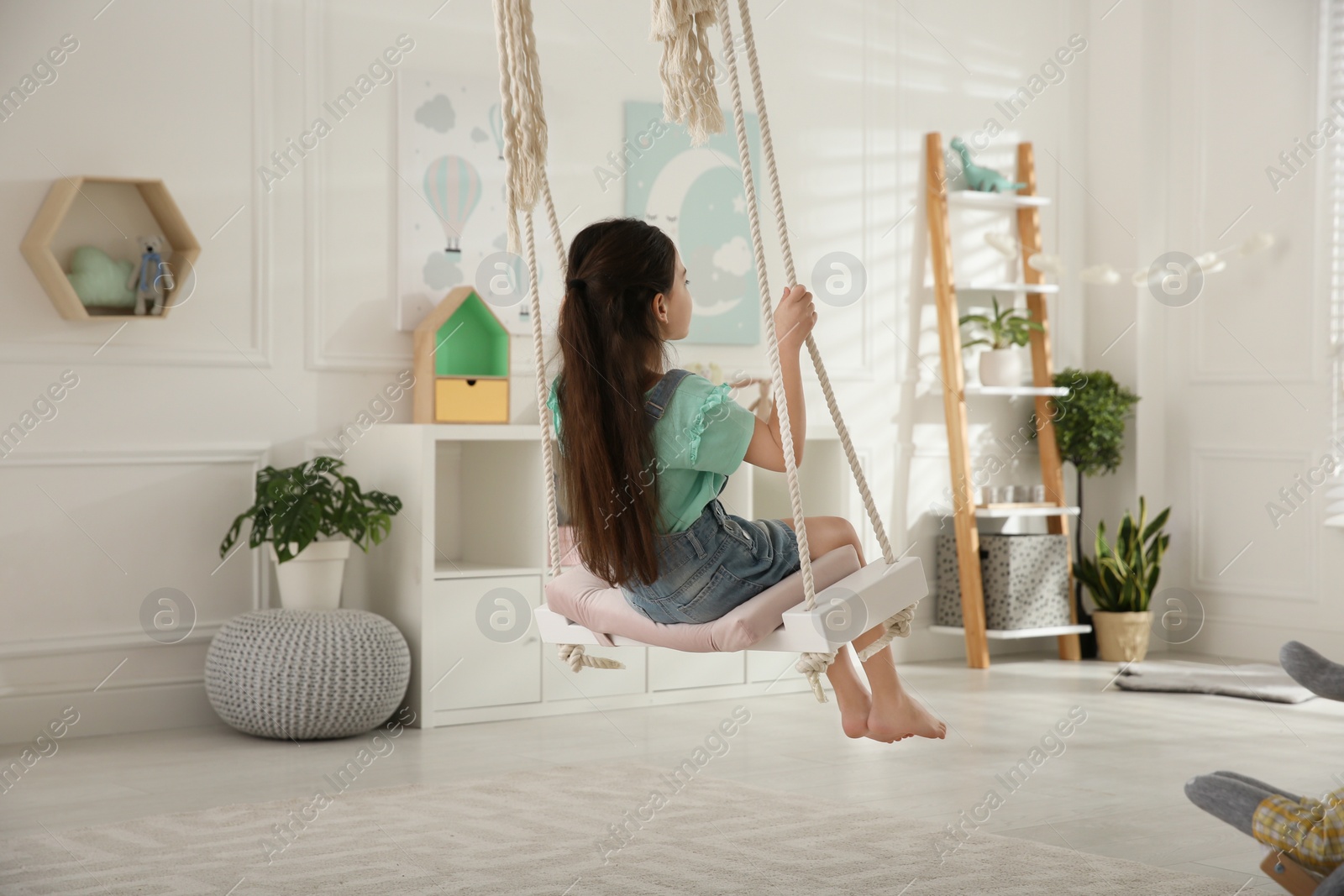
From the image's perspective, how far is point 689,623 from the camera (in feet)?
7.20

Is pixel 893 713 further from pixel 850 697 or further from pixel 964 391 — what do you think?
pixel 964 391

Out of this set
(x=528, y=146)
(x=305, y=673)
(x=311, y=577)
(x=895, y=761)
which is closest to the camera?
(x=528, y=146)

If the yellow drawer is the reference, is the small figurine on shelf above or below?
above

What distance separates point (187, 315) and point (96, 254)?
320mm

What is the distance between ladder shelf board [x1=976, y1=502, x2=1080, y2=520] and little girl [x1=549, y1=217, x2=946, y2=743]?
3.21 metres

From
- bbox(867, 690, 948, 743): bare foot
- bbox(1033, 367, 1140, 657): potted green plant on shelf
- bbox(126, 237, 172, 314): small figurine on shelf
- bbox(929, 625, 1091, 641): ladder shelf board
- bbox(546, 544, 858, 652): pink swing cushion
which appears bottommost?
bbox(929, 625, 1091, 641): ladder shelf board

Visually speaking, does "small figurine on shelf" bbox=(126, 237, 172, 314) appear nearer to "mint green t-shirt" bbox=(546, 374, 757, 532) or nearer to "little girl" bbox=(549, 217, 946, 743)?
"little girl" bbox=(549, 217, 946, 743)

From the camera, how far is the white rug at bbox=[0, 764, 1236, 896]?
99.8 inches

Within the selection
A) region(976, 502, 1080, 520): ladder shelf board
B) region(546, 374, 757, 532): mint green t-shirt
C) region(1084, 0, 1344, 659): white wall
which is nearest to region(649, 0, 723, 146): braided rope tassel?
region(546, 374, 757, 532): mint green t-shirt

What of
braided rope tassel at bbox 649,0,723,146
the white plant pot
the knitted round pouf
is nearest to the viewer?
braided rope tassel at bbox 649,0,723,146

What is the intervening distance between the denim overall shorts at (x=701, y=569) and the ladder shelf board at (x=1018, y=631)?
10.4ft

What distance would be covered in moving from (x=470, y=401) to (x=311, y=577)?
0.72 metres

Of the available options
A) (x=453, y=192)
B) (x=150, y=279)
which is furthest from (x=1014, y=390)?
(x=150, y=279)

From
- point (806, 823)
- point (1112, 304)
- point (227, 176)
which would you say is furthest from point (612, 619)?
point (1112, 304)
